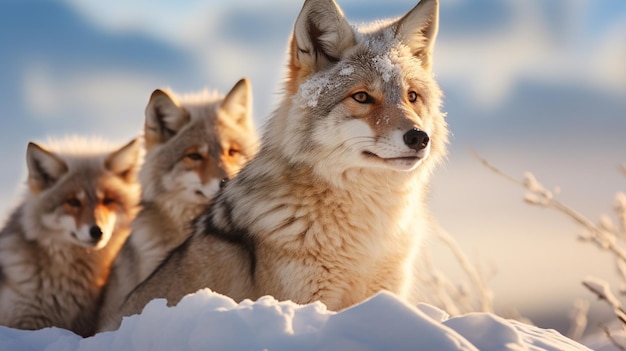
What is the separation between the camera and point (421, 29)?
5133 mm

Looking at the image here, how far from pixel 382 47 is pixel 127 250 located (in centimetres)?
344

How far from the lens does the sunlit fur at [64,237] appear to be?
22.7ft

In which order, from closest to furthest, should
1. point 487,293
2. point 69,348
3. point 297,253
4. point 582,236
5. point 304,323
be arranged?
point 304,323, point 69,348, point 582,236, point 297,253, point 487,293

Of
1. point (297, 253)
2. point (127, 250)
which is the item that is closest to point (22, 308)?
point (127, 250)

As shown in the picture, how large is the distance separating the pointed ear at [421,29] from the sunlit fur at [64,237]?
3.59 m

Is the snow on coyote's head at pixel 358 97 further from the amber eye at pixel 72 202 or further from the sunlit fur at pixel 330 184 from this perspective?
→ the amber eye at pixel 72 202

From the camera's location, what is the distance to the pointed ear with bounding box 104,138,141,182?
7445 mm

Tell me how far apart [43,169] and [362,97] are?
14.0ft

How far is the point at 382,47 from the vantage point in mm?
4805

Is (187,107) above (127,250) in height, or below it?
above

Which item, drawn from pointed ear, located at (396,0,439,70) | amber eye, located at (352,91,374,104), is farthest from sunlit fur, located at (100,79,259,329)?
amber eye, located at (352,91,374,104)

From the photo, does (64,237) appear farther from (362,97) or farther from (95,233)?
(362,97)

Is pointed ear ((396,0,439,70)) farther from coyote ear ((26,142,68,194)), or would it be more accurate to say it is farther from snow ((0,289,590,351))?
coyote ear ((26,142,68,194))

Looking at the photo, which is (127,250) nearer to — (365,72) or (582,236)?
(365,72)
